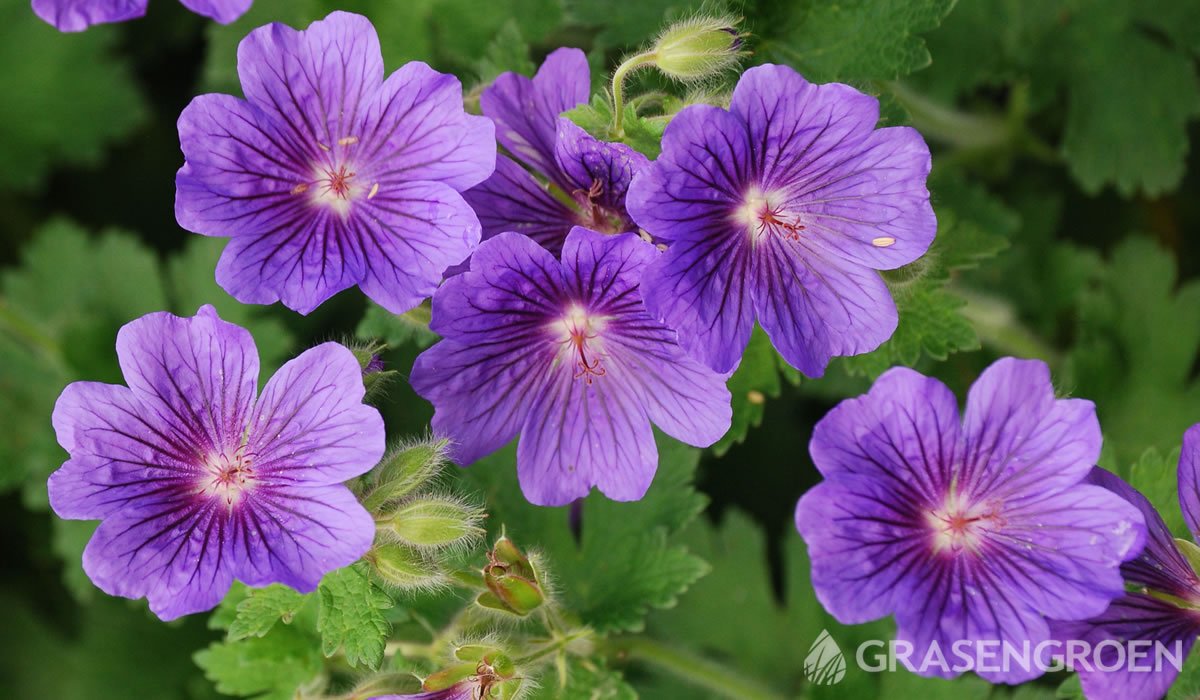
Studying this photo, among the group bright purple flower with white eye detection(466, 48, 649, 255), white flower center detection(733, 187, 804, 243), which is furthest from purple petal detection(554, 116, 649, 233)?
white flower center detection(733, 187, 804, 243)

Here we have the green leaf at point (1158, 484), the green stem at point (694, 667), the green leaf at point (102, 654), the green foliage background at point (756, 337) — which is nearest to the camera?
the green leaf at point (1158, 484)

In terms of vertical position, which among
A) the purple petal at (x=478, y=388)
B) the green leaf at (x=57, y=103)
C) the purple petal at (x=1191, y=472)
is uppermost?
the green leaf at (x=57, y=103)

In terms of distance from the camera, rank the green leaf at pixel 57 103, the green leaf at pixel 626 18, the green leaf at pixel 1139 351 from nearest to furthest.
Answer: the green leaf at pixel 626 18
the green leaf at pixel 1139 351
the green leaf at pixel 57 103

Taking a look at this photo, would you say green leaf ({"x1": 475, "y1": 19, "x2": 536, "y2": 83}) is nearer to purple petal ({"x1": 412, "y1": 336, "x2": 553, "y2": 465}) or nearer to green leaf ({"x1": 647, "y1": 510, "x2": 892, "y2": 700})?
purple petal ({"x1": 412, "y1": 336, "x2": 553, "y2": 465})

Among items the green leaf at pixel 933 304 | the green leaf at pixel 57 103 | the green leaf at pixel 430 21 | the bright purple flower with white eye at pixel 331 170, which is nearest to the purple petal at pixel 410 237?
the bright purple flower with white eye at pixel 331 170

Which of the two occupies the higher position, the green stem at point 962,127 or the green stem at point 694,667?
the green stem at point 962,127

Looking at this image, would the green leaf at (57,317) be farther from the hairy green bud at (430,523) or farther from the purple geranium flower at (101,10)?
the hairy green bud at (430,523)

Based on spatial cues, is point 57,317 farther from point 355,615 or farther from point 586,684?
point 586,684
